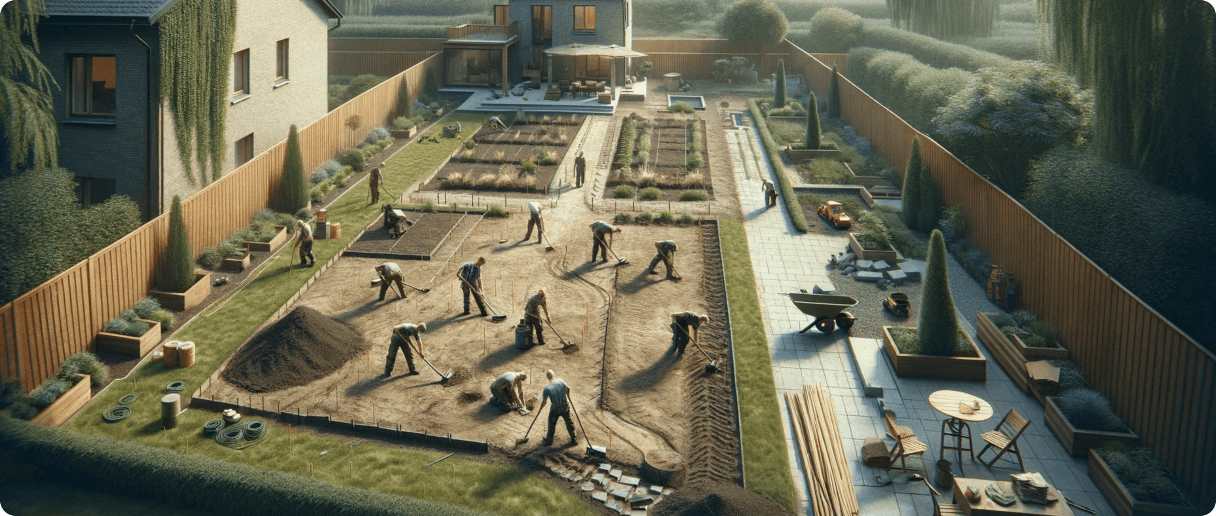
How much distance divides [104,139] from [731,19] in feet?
138

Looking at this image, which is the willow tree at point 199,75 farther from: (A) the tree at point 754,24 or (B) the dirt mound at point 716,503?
(A) the tree at point 754,24

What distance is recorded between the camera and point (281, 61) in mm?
31688

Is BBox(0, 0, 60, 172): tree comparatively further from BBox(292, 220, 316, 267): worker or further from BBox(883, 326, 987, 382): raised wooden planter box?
BBox(883, 326, 987, 382): raised wooden planter box

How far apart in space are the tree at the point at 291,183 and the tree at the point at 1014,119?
62.5 ft

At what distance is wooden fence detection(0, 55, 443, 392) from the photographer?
16094 mm

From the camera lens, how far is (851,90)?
41.3 metres

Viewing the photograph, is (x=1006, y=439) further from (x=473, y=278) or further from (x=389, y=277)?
(x=389, y=277)

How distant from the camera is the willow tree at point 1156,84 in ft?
57.5

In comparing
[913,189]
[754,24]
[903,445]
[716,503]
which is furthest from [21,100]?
[754,24]

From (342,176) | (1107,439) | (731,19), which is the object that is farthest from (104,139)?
(731,19)

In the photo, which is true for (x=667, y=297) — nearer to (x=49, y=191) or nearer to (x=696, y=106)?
(x=49, y=191)

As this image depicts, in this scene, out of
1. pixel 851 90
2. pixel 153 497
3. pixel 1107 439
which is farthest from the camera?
pixel 851 90

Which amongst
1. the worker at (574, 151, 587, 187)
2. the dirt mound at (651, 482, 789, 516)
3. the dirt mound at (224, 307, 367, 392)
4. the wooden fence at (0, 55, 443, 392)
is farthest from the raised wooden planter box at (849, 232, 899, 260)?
the wooden fence at (0, 55, 443, 392)

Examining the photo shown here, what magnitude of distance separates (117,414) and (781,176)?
2249 centimetres
